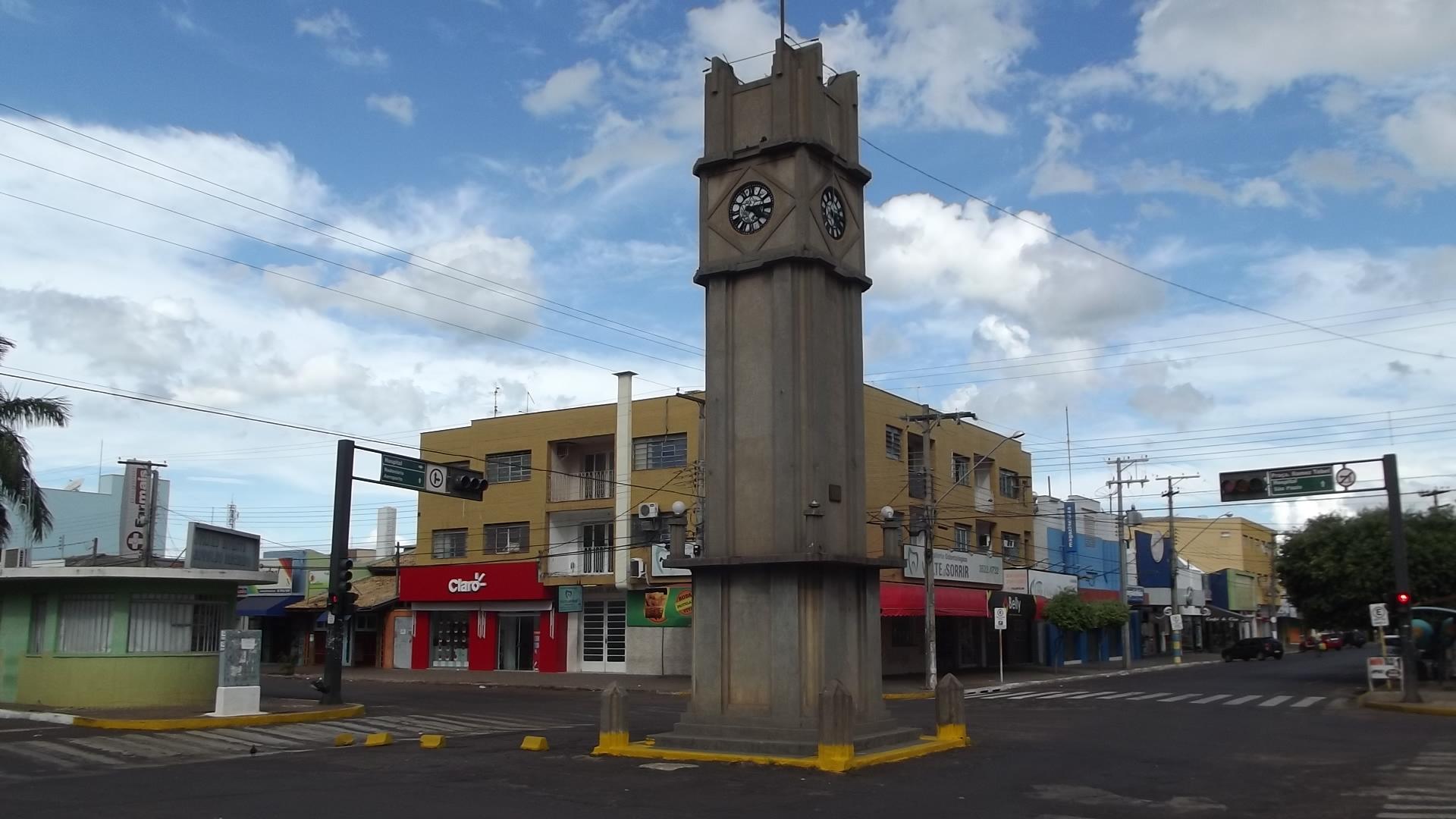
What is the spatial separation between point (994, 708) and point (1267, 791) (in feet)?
52.5

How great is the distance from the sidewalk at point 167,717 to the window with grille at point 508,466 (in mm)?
22819

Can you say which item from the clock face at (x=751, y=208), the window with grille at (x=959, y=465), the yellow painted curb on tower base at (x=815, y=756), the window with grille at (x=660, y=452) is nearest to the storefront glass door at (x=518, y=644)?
the window with grille at (x=660, y=452)

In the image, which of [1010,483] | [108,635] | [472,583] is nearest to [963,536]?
[1010,483]

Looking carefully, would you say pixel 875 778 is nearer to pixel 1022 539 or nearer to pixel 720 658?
pixel 720 658

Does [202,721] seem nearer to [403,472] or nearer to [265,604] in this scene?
[403,472]

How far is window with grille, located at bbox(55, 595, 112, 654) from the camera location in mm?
27062

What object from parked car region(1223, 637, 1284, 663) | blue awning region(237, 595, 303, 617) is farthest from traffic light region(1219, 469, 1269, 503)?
blue awning region(237, 595, 303, 617)

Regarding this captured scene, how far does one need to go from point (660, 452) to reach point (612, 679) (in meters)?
9.02

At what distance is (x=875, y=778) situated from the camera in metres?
16.1

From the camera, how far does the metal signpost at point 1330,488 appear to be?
1187 inches

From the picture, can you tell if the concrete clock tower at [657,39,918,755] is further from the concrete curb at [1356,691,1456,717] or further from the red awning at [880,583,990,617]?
the red awning at [880,583,990,617]

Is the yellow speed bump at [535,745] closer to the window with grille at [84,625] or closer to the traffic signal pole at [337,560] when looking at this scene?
the traffic signal pole at [337,560]

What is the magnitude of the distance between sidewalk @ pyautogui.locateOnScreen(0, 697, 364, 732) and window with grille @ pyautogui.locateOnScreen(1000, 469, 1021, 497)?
38.6 meters

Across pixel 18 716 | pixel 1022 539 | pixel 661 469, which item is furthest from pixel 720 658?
pixel 1022 539
